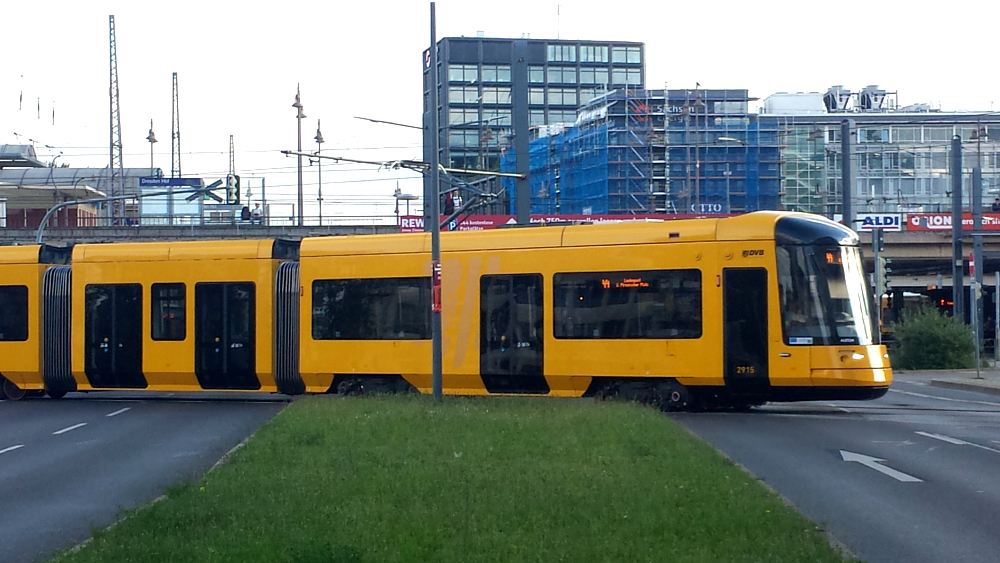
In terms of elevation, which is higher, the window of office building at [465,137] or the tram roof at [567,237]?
the window of office building at [465,137]

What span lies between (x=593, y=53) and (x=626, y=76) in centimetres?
416

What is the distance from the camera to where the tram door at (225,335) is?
22594mm

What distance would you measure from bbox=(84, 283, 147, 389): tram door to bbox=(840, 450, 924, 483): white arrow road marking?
14.9 meters

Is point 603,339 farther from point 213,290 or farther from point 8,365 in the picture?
point 8,365

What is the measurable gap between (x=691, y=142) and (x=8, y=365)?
144 feet

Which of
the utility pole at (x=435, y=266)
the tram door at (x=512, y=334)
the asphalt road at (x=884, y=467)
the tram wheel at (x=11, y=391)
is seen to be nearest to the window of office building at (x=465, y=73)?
the tram wheel at (x=11, y=391)

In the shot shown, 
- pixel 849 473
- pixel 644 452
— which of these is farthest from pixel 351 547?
pixel 849 473

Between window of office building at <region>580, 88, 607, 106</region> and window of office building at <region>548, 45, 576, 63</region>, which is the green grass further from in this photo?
window of office building at <region>548, 45, 576, 63</region>

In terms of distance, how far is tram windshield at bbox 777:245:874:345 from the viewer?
59.0 ft

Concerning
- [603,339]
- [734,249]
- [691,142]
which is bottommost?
[603,339]

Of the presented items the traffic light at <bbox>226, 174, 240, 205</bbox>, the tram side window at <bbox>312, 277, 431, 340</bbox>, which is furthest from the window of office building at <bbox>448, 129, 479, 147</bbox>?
the tram side window at <bbox>312, 277, 431, 340</bbox>

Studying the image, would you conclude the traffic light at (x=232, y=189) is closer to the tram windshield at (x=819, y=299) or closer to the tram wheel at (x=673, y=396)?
the tram wheel at (x=673, y=396)

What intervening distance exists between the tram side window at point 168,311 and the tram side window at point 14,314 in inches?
121

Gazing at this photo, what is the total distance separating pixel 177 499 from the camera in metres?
9.54
